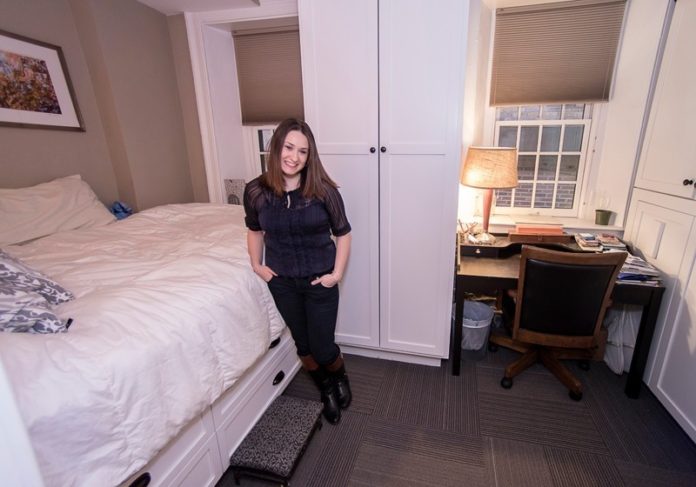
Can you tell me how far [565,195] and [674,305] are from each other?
3.71 feet

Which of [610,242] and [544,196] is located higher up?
[544,196]

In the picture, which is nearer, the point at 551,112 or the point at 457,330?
the point at 457,330

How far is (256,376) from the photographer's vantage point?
1.78 metres

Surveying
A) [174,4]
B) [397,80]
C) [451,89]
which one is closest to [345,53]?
[397,80]

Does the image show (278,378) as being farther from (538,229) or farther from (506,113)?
(506,113)

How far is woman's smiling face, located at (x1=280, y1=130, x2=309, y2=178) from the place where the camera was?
5.05 feet

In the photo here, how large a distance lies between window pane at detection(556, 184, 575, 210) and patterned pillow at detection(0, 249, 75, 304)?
3.08 meters

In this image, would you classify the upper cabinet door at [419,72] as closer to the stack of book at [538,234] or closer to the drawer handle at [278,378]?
the stack of book at [538,234]

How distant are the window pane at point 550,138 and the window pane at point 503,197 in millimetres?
392

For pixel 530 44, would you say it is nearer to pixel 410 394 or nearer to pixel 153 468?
pixel 410 394

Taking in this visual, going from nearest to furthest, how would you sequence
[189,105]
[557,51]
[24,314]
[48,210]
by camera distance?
1. [24,314]
2. [48,210]
3. [557,51]
4. [189,105]

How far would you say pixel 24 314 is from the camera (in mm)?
1033

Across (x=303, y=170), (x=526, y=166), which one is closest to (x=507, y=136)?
(x=526, y=166)

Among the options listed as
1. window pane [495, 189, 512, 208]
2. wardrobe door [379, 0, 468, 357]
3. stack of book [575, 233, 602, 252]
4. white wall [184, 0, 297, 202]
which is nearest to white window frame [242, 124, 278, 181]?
white wall [184, 0, 297, 202]
